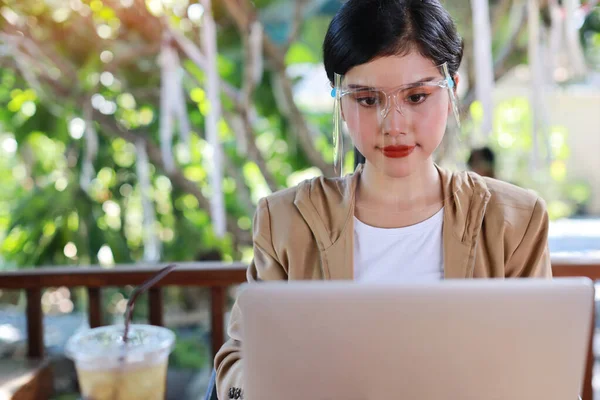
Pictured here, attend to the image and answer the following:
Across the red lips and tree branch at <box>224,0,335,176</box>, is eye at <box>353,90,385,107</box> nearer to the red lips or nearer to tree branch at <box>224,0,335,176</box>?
the red lips

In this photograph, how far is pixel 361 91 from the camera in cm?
103

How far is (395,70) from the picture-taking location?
3.31 feet

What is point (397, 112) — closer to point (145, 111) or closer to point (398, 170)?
point (398, 170)

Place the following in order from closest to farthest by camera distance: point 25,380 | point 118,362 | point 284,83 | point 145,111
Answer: point 118,362, point 25,380, point 284,83, point 145,111

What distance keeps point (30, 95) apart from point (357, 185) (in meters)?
2.69

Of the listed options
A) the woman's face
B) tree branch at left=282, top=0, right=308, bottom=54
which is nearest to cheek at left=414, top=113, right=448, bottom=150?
the woman's face

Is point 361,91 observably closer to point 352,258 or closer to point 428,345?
point 352,258

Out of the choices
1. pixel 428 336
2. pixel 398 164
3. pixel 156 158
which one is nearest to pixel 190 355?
pixel 156 158

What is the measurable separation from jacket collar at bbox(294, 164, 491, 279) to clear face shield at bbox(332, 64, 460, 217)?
0.34 ft

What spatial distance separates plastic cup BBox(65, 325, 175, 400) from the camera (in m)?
0.84

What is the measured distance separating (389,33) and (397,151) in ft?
0.64

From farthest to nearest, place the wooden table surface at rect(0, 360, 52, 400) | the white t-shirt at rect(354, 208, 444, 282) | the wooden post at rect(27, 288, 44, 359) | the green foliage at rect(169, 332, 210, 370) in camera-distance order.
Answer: the green foliage at rect(169, 332, 210, 370)
the wooden post at rect(27, 288, 44, 359)
the wooden table surface at rect(0, 360, 52, 400)
the white t-shirt at rect(354, 208, 444, 282)

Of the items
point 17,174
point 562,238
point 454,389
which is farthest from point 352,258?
point 562,238

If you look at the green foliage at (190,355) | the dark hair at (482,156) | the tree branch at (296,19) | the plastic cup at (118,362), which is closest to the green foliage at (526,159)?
the dark hair at (482,156)
